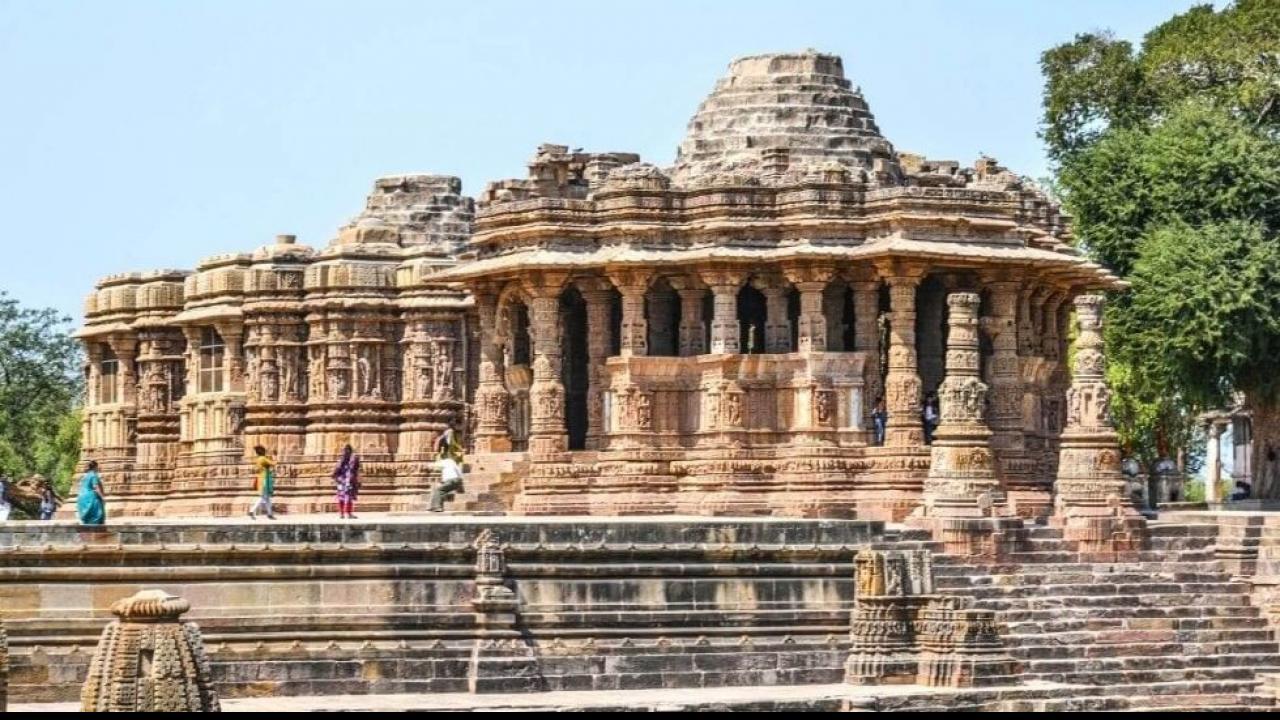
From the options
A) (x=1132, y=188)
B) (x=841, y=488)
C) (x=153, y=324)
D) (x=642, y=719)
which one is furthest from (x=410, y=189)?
(x=642, y=719)

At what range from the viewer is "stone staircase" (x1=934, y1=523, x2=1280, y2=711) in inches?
1476

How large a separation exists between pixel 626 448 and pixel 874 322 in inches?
139

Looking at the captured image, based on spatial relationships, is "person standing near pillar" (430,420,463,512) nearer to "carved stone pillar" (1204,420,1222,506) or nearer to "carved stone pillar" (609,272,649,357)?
"carved stone pillar" (609,272,649,357)

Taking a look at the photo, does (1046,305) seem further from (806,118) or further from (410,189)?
(410,189)

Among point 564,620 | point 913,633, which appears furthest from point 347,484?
point 913,633

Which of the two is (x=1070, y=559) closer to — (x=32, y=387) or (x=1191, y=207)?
(x=1191, y=207)

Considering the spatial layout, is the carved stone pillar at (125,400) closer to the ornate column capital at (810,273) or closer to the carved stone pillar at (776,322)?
the carved stone pillar at (776,322)

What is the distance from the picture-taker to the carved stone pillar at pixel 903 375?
146ft

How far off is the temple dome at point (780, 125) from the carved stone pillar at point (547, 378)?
7.73ft

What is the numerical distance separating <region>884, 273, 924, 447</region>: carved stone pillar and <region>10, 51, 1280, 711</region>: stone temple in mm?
45

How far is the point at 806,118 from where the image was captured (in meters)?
46.7

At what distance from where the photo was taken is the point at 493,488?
4675 centimetres

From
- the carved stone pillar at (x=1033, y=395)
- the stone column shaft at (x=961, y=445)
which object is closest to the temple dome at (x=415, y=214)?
the carved stone pillar at (x=1033, y=395)

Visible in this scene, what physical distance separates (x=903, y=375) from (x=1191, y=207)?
13208 millimetres
